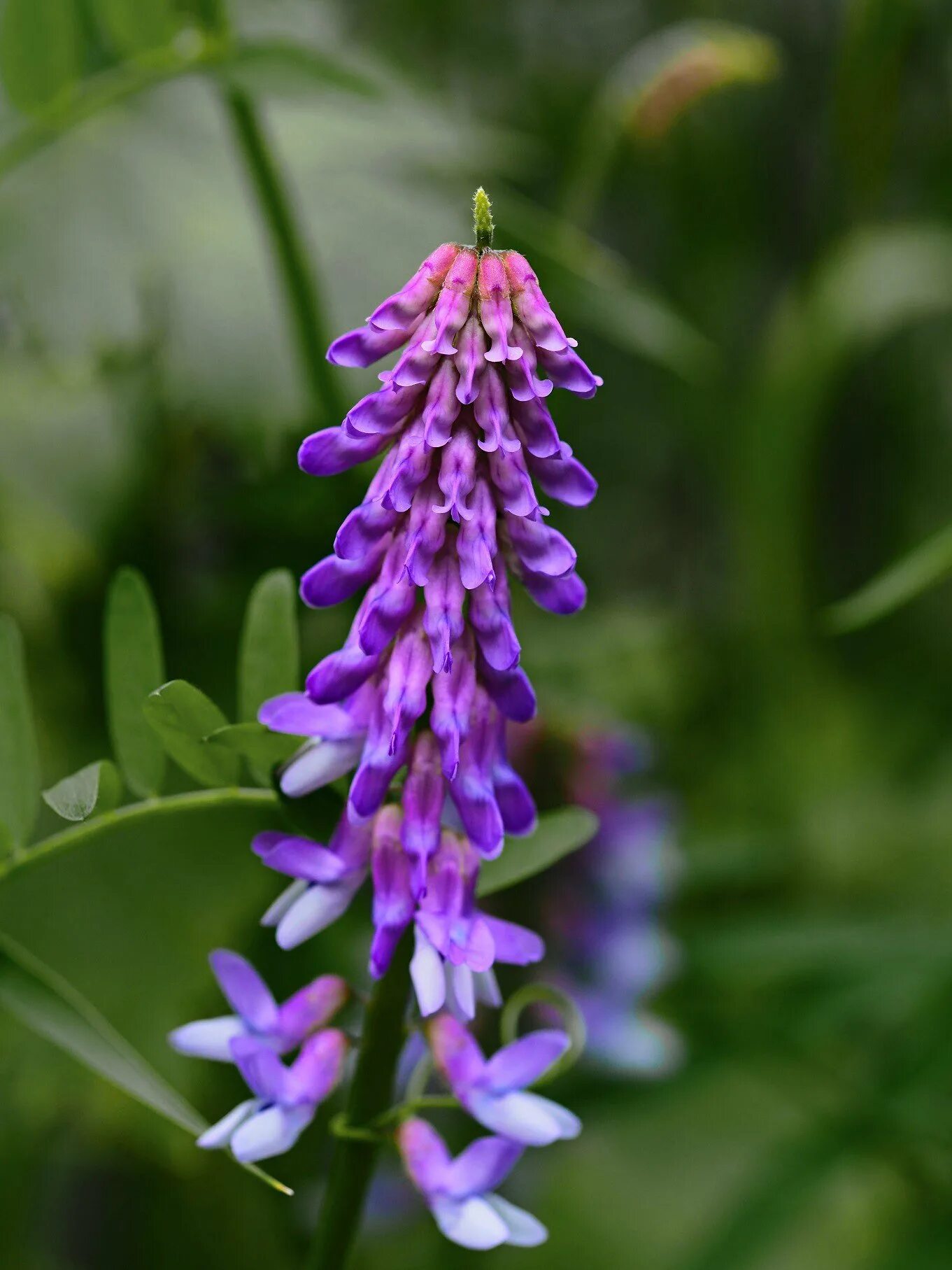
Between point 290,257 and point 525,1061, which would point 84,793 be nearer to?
point 525,1061

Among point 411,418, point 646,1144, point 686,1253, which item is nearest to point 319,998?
point 411,418

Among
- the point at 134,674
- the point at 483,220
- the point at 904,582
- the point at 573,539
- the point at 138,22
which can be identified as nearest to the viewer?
the point at 483,220

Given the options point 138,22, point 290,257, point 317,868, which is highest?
point 138,22

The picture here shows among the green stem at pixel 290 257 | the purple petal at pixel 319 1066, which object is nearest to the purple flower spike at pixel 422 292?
the purple petal at pixel 319 1066

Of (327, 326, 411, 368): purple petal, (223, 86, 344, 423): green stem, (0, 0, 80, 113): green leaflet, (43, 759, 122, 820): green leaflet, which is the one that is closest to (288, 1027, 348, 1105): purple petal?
(43, 759, 122, 820): green leaflet

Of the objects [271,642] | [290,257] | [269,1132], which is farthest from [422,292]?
[290,257]

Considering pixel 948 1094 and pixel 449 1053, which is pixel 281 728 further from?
pixel 948 1094

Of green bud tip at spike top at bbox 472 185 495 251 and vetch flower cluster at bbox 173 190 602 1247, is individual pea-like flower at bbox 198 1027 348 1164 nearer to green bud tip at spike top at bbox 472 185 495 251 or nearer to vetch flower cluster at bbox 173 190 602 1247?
vetch flower cluster at bbox 173 190 602 1247

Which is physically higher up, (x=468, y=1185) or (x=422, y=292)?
(x=422, y=292)
